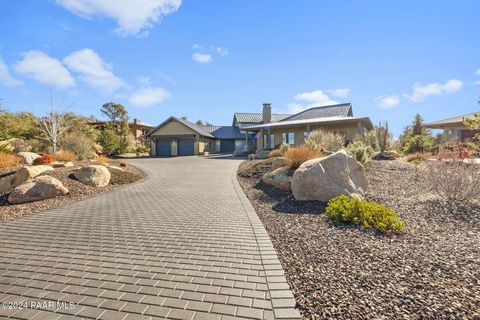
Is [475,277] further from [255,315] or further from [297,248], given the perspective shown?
[255,315]

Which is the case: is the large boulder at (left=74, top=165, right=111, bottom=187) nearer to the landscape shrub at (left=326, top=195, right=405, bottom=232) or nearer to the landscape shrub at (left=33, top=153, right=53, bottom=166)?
the landscape shrub at (left=33, top=153, right=53, bottom=166)

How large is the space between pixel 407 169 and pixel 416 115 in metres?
21.6

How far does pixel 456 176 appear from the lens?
22.3ft

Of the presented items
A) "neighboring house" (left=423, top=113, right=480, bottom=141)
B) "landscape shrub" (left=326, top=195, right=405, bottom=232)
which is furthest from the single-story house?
"landscape shrub" (left=326, top=195, right=405, bottom=232)

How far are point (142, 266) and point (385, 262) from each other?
11.3 ft

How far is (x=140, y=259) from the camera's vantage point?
148 inches

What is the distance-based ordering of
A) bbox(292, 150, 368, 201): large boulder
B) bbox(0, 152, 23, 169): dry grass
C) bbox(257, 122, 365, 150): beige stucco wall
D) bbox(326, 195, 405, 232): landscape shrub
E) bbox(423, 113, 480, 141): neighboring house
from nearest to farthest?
1. bbox(326, 195, 405, 232): landscape shrub
2. bbox(292, 150, 368, 201): large boulder
3. bbox(0, 152, 23, 169): dry grass
4. bbox(257, 122, 365, 150): beige stucco wall
5. bbox(423, 113, 480, 141): neighboring house

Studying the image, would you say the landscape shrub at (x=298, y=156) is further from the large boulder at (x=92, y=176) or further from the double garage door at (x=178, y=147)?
the double garage door at (x=178, y=147)

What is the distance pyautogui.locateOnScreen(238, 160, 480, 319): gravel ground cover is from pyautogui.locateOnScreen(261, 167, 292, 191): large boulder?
2057 mm

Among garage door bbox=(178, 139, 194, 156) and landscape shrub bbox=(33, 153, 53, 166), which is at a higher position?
garage door bbox=(178, 139, 194, 156)

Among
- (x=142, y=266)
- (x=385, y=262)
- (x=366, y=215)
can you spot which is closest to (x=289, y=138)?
(x=366, y=215)

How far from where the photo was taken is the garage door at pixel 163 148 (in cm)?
3225

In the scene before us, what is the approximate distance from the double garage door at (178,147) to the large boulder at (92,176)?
21257 mm

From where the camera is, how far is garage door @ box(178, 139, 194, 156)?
31.5 m
